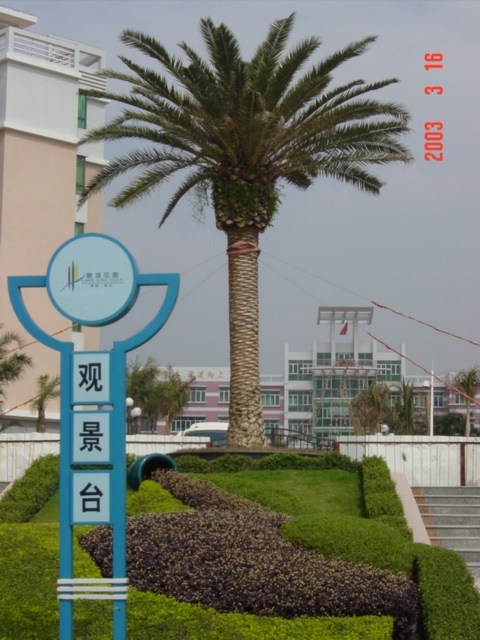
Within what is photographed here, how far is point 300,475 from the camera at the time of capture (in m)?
16.4

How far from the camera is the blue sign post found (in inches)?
291

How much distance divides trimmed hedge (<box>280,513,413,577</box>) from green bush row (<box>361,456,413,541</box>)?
6.57 feet

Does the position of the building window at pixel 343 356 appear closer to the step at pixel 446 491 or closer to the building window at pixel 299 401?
the building window at pixel 299 401

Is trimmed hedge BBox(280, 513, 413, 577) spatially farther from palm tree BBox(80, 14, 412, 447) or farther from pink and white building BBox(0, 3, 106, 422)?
pink and white building BBox(0, 3, 106, 422)

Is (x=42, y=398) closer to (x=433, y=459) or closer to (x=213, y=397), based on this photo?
(x=433, y=459)

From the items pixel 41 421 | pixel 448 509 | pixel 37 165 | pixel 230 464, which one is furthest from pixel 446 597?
pixel 37 165

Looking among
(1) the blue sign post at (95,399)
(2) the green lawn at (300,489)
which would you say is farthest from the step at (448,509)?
(1) the blue sign post at (95,399)

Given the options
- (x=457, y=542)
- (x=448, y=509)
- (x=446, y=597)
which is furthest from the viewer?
(x=448, y=509)

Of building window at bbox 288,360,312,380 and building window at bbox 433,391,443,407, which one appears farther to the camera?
building window at bbox 288,360,312,380

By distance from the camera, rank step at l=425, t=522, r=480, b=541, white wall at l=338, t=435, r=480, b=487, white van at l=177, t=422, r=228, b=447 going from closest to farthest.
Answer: step at l=425, t=522, r=480, b=541
white wall at l=338, t=435, r=480, b=487
white van at l=177, t=422, r=228, b=447

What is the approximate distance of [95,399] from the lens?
7.52m

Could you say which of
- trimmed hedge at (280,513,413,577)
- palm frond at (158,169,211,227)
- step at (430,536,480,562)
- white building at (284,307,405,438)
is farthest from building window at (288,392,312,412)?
trimmed hedge at (280,513,413,577)

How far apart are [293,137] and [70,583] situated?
12.8 m

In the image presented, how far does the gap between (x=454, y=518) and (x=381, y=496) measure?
1.28 metres
